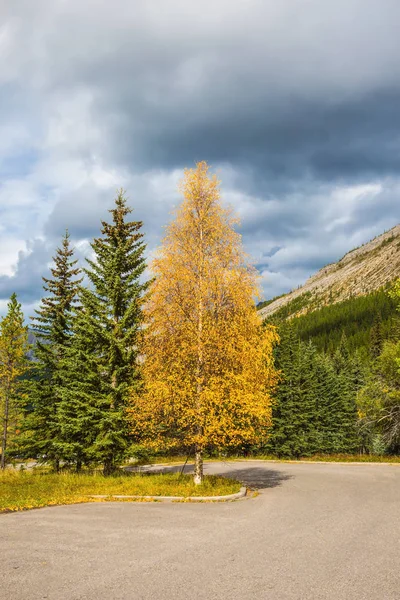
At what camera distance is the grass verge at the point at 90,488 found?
13.4 meters

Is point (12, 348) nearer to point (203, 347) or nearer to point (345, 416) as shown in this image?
point (203, 347)

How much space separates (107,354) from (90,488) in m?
6.41

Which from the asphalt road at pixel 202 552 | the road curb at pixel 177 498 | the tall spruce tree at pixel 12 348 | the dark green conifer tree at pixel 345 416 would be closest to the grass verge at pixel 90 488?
the road curb at pixel 177 498

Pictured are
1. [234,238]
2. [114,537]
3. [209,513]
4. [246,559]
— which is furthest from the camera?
[234,238]

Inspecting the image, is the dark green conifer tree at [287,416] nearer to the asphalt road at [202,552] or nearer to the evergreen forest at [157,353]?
the evergreen forest at [157,353]

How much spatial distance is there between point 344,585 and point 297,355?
44613 millimetres

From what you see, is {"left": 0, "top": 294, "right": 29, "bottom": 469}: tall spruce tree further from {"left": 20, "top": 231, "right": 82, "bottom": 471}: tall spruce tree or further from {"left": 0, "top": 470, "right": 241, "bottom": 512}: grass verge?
{"left": 0, "top": 470, "right": 241, "bottom": 512}: grass verge

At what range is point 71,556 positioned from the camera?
7125 millimetres

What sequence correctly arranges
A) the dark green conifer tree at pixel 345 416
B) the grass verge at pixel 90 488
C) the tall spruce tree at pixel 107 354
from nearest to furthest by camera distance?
the grass verge at pixel 90 488 → the tall spruce tree at pixel 107 354 → the dark green conifer tree at pixel 345 416

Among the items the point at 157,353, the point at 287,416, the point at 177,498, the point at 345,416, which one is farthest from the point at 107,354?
the point at 345,416

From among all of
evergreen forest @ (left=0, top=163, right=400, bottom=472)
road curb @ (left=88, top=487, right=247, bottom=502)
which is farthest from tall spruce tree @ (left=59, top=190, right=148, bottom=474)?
road curb @ (left=88, top=487, right=247, bottom=502)

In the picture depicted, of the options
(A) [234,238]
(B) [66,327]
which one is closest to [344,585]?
(A) [234,238]

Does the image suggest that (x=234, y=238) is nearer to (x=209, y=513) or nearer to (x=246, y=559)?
(x=209, y=513)

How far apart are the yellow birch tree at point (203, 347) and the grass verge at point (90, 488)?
49.0 inches
